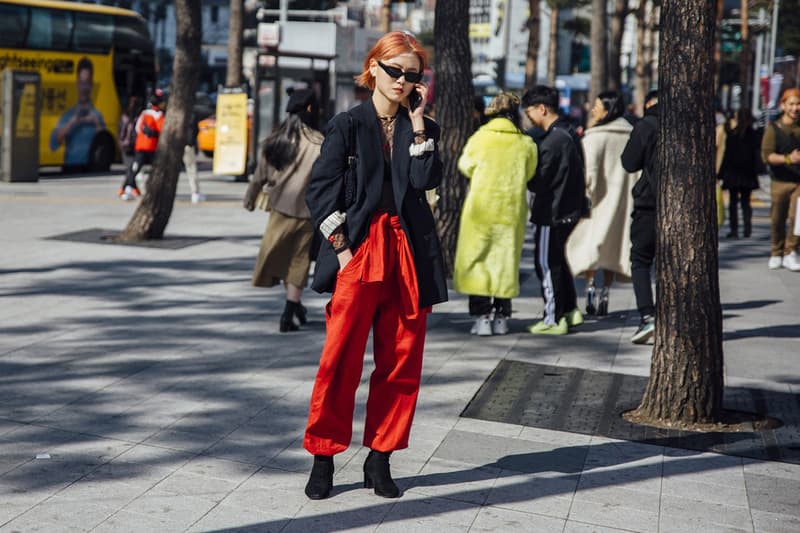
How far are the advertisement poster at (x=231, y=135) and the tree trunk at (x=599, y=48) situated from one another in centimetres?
640

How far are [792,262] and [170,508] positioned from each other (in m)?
9.62

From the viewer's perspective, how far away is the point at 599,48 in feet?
73.5

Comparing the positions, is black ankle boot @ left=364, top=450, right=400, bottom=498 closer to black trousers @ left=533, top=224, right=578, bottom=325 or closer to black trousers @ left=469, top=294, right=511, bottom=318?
black trousers @ left=469, top=294, right=511, bottom=318

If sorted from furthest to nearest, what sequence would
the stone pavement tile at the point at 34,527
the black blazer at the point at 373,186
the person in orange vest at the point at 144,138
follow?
the person in orange vest at the point at 144,138, the black blazer at the point at 373,186, the stone pavement tile at the point at 34,527

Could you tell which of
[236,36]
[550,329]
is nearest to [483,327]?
[550,329]

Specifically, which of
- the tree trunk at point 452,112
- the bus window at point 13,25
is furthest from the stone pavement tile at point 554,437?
the bus window at point 13,25

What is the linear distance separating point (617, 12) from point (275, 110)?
11412 millimetres

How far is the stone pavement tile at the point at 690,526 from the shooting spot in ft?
14.9

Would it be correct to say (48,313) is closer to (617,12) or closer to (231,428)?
(231,428)

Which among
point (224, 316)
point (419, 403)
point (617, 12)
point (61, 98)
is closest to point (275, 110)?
point (61, 98)

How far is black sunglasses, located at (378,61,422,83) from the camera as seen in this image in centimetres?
463

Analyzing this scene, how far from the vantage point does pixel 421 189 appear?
4.67 meters

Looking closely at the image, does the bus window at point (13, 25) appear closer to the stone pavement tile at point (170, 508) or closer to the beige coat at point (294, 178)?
the beige coat at point (294, 178)

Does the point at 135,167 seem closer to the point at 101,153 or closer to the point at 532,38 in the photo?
the point at 101,153
